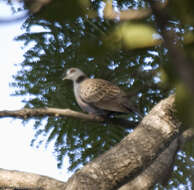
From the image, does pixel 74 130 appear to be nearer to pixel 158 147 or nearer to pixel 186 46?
pixel 158 147

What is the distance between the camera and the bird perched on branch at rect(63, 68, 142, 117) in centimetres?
459

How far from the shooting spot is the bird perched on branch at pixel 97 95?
15.0ft

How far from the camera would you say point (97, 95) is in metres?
5.25

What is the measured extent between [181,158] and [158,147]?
106cm

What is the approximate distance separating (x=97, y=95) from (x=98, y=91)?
168mm

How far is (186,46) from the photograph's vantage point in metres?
0.49

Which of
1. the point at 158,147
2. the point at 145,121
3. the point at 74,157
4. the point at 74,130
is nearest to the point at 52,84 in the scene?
the point at 74,130

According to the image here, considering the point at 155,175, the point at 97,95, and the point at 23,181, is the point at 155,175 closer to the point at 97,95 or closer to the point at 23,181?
the point at 23,181

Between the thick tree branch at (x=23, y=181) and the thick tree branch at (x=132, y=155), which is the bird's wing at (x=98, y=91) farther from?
the thick tree branch at (x=23, y=181)

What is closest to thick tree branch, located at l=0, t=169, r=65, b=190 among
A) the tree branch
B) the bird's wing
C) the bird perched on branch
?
the tree branch

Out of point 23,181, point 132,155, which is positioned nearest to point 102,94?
point 23,181

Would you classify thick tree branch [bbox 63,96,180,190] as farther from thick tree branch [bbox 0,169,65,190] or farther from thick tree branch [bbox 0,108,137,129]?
thick tree branch [bbox 0,169,65,190]

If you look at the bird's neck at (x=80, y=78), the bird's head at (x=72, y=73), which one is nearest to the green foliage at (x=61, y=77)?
the bird's head at (x=72, y=73)

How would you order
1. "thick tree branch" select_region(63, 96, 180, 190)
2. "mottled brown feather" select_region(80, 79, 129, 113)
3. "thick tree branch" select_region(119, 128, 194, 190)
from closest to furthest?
"thick tree branch" select_region(63, 96, 180, 190)
"thick tree branch" select_region(119, 128, 194, 190)
"mottled brown feather" select_region(80, 79, 129, 113)
